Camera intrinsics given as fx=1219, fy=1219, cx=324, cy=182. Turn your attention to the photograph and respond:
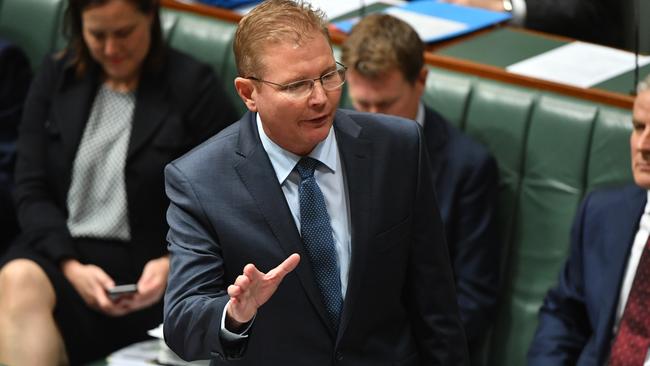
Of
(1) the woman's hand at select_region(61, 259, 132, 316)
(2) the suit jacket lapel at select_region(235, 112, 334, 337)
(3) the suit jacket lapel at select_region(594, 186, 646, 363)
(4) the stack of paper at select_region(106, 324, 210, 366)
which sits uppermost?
(2) the suit jacket lapel at select_region(235, 112, 334, 337)

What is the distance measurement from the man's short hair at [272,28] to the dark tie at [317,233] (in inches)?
8.2

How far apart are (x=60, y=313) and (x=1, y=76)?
2.64 feet

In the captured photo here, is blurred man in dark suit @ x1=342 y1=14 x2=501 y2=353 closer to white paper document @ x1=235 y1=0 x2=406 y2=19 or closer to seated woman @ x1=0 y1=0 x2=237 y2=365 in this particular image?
seated woman @ x1=0 y1=0 x2=237 y2=365

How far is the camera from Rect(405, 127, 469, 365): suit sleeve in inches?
83.0

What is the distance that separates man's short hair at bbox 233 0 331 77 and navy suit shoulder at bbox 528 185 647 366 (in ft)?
3.17

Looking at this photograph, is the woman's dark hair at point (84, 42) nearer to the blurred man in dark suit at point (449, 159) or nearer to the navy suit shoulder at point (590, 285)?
the blurred man in dark suit at point (449, 159)

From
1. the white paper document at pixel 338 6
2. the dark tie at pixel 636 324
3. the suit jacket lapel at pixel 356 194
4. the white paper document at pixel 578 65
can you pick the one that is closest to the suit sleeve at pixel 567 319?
the dark tie at pixel 636 324

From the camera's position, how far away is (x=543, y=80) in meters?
3.01

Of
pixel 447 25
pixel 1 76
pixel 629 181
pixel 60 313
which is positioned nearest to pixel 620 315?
pixel 629 181

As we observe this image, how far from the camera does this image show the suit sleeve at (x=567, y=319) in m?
2.69

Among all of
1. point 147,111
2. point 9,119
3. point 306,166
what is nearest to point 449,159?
point 147,111

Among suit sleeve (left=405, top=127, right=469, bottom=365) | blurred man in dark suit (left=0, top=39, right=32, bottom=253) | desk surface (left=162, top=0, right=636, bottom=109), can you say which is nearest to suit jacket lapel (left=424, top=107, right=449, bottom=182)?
desk surface (left=162, top=0, right=636, bottom=109)

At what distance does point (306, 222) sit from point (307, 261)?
2.6 inches

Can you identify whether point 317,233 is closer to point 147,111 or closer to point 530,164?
point 530,164
